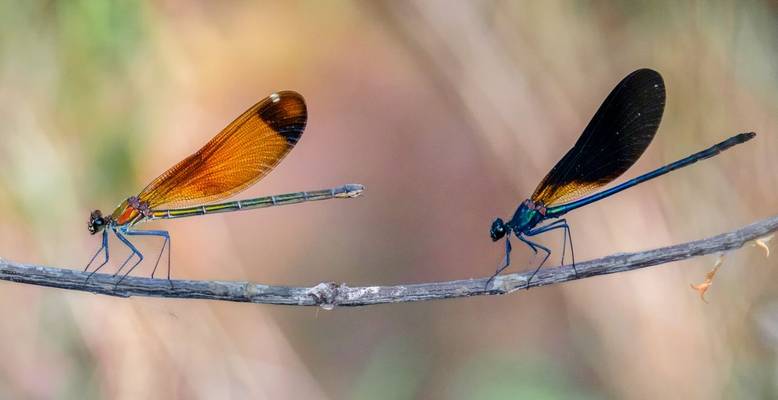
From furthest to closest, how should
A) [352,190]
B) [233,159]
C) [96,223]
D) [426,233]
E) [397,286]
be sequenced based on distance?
[426,233]
[233,159]
[96,223]
[352,190]
[397,286]

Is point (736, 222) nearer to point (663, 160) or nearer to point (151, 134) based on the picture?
Result: point (663, 160)

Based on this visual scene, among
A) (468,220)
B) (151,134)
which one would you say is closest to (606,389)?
(468,220)

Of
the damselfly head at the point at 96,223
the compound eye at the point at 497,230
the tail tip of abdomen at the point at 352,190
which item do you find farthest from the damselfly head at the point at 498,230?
the damselfly head at the point at 96,223

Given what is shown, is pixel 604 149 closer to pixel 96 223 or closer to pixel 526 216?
pixel 526 216

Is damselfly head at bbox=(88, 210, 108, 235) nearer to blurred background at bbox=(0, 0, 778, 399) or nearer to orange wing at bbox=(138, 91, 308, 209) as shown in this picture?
orange wing at bbox=(138, 91, 308, 209)

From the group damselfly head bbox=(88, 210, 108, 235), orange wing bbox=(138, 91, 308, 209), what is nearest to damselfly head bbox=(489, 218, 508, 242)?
orange wing bbox=(138, 91, 308, 209)

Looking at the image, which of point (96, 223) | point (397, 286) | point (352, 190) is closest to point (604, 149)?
point (352, 190)
